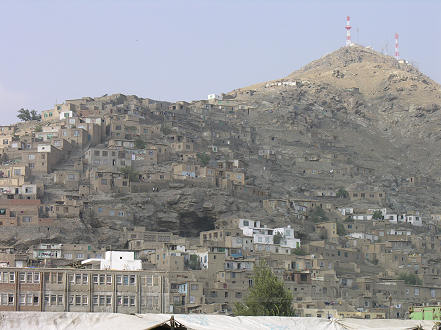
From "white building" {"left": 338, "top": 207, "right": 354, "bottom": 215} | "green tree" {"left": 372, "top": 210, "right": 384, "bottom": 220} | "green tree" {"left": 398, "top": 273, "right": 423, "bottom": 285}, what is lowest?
"green tree" {"left": 398, "top": 273, "right": 423, "bottom": 285}

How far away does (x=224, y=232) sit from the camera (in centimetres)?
7000

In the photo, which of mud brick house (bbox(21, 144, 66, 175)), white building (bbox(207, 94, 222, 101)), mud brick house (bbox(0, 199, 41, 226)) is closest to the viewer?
Answer: mud brick house (bbox(0, 199, 41, 226))

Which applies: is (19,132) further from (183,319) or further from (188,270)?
(183,319)

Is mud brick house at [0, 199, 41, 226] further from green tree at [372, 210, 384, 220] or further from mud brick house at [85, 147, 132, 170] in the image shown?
green tree at [372, 210, 384, 220]

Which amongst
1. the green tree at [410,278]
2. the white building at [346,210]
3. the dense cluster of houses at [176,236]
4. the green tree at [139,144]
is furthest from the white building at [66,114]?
the green tree at [410,278]

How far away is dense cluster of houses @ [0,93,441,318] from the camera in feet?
157

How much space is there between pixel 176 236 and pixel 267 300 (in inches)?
1088

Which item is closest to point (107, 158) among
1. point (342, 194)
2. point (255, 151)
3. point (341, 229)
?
point (341, 229)

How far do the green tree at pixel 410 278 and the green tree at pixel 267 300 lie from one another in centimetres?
2715

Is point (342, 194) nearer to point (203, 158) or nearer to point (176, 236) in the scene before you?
point (203, 158)

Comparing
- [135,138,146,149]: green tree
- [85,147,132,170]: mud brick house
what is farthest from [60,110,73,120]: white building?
[85,147,132,170]: mud brick house

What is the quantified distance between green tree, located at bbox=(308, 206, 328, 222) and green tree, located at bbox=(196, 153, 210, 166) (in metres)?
9.91

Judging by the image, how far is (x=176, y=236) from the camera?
7031 centimetres

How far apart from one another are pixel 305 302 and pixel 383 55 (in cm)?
10766
